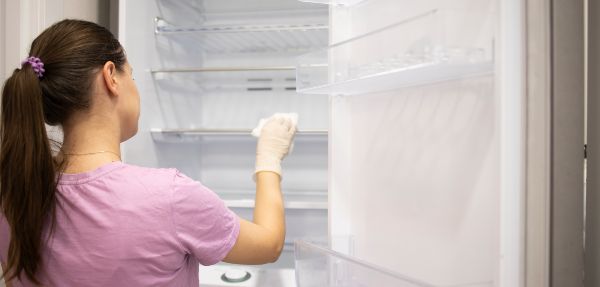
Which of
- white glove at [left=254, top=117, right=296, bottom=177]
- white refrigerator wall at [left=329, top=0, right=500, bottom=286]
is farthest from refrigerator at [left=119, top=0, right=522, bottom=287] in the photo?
white glove at [left=254, top=117, right=296, bottom=177]

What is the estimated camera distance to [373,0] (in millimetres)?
1038

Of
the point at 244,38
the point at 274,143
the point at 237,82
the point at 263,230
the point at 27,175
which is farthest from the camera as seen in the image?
the point at 237,82

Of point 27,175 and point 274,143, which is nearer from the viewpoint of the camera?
point 27,175

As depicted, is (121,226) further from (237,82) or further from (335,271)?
(237,82)

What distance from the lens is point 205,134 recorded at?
1689 mm

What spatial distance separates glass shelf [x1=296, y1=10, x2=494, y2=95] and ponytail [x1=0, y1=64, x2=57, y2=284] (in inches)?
20.8

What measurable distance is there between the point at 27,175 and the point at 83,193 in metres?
0.09

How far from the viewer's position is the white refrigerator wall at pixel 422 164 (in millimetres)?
760

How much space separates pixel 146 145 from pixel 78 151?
0.72m

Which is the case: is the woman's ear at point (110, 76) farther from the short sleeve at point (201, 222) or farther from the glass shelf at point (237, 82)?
the glass shelf at point (237, 82)

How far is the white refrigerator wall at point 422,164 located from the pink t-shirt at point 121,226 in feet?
1.40

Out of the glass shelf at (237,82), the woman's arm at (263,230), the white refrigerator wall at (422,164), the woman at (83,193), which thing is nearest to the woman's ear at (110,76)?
the woman at (83,193)

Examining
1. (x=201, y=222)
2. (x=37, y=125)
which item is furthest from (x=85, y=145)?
(x=201, y=222)

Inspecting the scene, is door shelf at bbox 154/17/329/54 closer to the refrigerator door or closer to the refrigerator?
the refrigerator
